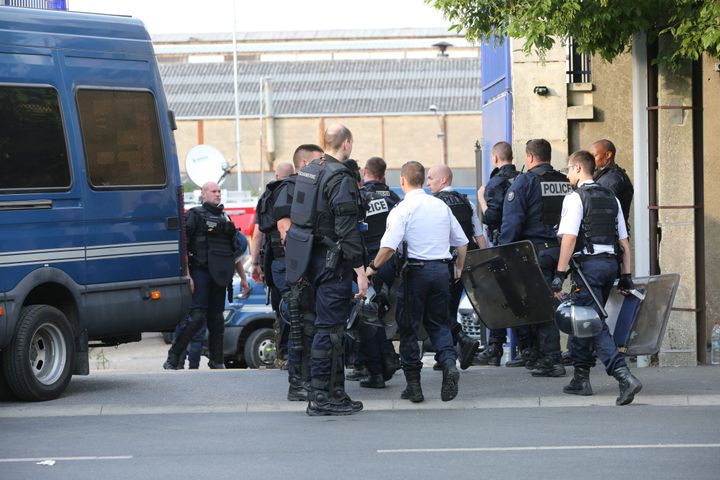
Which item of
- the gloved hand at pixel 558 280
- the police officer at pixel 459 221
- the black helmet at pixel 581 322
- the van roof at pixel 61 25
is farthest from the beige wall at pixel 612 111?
the van roof at pixel 61 25

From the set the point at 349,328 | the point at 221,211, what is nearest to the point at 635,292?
the point at 349,328

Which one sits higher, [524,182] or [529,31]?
[529,31]

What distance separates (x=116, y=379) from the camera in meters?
12.2

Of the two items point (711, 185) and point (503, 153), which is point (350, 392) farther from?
point (711, 185)

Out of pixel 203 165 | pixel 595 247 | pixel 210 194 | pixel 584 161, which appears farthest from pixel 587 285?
pixel 203 165

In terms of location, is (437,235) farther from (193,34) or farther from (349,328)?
(193,34)

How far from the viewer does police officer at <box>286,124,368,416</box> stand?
30.7ft

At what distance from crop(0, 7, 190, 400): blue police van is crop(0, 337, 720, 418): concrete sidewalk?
0.42 meters

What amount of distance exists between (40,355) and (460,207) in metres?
3.92

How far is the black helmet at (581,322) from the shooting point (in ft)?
31.9

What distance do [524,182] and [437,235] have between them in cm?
183

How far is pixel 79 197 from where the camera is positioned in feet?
34.9

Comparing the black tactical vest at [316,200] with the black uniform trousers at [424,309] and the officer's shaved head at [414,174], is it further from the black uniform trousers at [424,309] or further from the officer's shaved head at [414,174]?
the black uniform trousers at [424,309]

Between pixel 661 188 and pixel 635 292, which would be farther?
pixel 661 188
